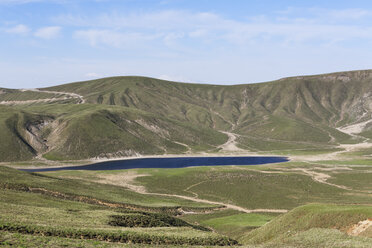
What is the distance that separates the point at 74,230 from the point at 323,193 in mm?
86341

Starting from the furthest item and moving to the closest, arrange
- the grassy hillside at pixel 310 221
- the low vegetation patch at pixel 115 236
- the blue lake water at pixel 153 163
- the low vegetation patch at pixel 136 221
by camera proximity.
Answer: the blue lake water at pixel 153 163, the low vegetation patch at pixel 136 221, the grassy hillside at pixel 310 221, the low vegetation patch at pixel 115 236

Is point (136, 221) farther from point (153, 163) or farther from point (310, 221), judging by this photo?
point (153, 163)

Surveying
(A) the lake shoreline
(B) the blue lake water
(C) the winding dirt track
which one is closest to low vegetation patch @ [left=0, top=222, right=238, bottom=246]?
(C) the winding dirt track

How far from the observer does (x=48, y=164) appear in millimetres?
178375

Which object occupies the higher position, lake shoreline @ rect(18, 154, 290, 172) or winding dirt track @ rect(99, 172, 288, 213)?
winding dirt track @ rect(99, 172, 288, 213)

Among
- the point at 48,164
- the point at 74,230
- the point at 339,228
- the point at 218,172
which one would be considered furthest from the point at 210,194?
the point at 48,164

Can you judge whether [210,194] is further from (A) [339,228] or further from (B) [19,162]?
(B) [19,162]

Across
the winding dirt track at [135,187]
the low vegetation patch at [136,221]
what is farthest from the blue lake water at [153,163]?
the low vegetation patch at [136,221]

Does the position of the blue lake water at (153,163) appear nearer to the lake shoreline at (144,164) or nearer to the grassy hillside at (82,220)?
the lake shoreline at (144,164)

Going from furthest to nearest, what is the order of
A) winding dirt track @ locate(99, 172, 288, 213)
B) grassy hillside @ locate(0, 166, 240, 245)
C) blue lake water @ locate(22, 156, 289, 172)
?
blue lake water @ locate(22, 156, 289, 172), winding dirt track @ locate(99, 172, 288, 213), grassy hillside @ locate(0, 166, 240, 245)

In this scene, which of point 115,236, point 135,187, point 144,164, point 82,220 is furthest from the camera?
point 144,164

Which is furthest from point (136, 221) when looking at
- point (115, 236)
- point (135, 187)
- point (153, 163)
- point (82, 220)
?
point (153, 163)

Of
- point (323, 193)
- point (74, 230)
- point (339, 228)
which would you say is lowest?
point (323, 193)

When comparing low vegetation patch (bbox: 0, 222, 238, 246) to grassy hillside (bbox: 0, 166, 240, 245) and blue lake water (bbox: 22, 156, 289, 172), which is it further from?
blue lake water (bbox: 22, 156, 289, 172)
